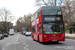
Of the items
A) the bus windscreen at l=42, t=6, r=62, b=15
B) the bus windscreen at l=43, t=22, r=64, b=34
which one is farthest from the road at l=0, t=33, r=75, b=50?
the bus windscreen at l=42, t=6, r=62, b=15

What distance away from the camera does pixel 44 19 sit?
48.0ft

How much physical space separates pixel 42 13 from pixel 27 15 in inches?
3139

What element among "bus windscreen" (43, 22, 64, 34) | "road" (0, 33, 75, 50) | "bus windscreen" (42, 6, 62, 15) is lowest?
"road" (0, 33, 75, 50)

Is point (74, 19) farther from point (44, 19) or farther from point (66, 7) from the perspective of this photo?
point (44, 19)

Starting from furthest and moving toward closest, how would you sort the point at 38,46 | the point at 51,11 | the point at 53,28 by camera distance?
the point at 51,11 → the point at 53,28 → the point at 38,46

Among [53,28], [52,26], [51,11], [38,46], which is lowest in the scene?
[38,46]

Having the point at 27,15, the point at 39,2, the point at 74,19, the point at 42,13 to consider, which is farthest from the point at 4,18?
the point at 42,13

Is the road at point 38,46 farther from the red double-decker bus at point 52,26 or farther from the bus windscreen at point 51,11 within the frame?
the bus windscreen at point 51,11

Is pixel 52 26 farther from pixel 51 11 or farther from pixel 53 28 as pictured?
pixel 51 11

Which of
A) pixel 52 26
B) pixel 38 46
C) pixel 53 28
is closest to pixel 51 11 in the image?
pixel 52 26

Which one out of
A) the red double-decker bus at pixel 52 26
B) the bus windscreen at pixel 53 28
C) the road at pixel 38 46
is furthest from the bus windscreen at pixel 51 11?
the road at pixel 38 46

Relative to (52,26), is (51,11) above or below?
above

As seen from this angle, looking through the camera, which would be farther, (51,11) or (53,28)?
(51,11)

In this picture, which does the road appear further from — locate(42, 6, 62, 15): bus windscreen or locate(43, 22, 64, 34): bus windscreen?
locate(42, 6, 62, 15): bus windscreen
